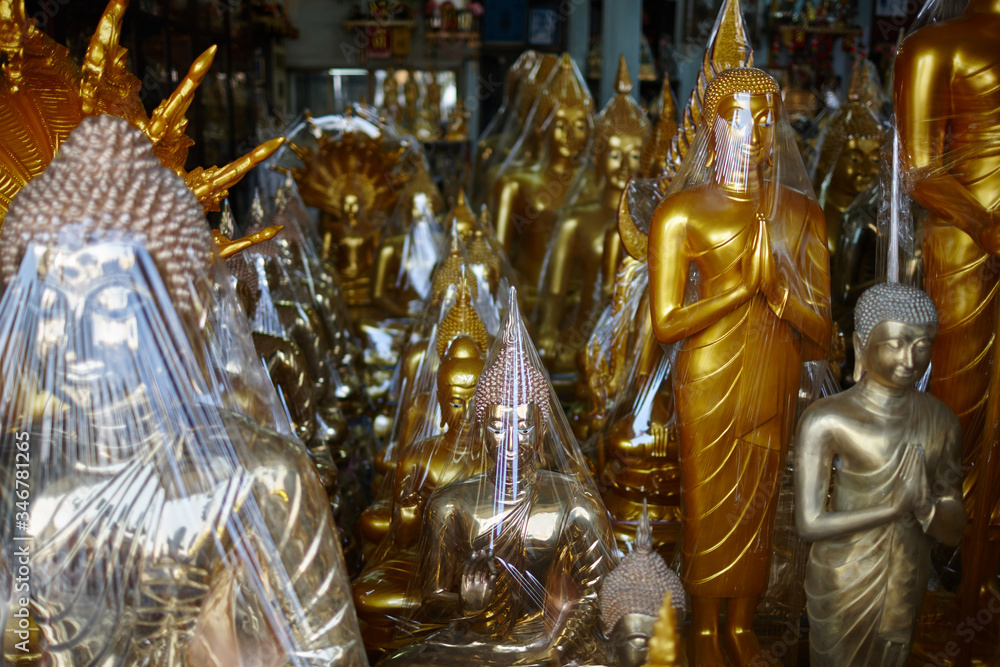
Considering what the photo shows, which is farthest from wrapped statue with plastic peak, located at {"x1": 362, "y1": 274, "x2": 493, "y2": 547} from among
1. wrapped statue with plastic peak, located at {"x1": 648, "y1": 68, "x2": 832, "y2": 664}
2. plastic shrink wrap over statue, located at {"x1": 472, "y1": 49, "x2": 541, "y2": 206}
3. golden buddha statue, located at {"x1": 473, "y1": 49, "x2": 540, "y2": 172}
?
golden buddha statue, located at {"x1": 473, "y1": 49, "x2": 540, "y2": 172}

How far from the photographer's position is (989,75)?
8.01ft

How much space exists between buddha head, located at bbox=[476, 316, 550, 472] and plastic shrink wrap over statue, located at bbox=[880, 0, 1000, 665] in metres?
1.26

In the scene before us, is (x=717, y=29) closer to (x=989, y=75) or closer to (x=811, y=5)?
(x=989, y=75)

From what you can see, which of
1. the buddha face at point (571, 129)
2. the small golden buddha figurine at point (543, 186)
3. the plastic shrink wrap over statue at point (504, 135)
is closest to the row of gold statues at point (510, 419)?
the buddha face at point (571, 129)

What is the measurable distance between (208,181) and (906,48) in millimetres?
1911

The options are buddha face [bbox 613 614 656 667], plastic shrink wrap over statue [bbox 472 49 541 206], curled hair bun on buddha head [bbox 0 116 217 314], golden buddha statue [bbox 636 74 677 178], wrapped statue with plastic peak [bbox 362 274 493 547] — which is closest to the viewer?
curled hair bun on buddha head [bbox 0 116 217 314]

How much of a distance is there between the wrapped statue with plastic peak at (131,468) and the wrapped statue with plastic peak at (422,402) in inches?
48.7

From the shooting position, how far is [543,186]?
4883 millimetres

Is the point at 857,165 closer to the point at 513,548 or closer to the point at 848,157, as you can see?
the point at 848,157

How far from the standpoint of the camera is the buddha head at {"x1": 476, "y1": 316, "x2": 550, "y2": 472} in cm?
190

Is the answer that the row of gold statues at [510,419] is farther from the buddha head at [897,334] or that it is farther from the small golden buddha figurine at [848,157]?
the small golden buddha figurine at [848,157]

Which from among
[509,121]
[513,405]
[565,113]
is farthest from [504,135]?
[513,405]

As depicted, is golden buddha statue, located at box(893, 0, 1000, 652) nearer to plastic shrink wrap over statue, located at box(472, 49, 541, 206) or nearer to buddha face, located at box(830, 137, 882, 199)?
buddha face, located at box(830, 137, 882, 199)

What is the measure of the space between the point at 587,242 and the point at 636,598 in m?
2.83
